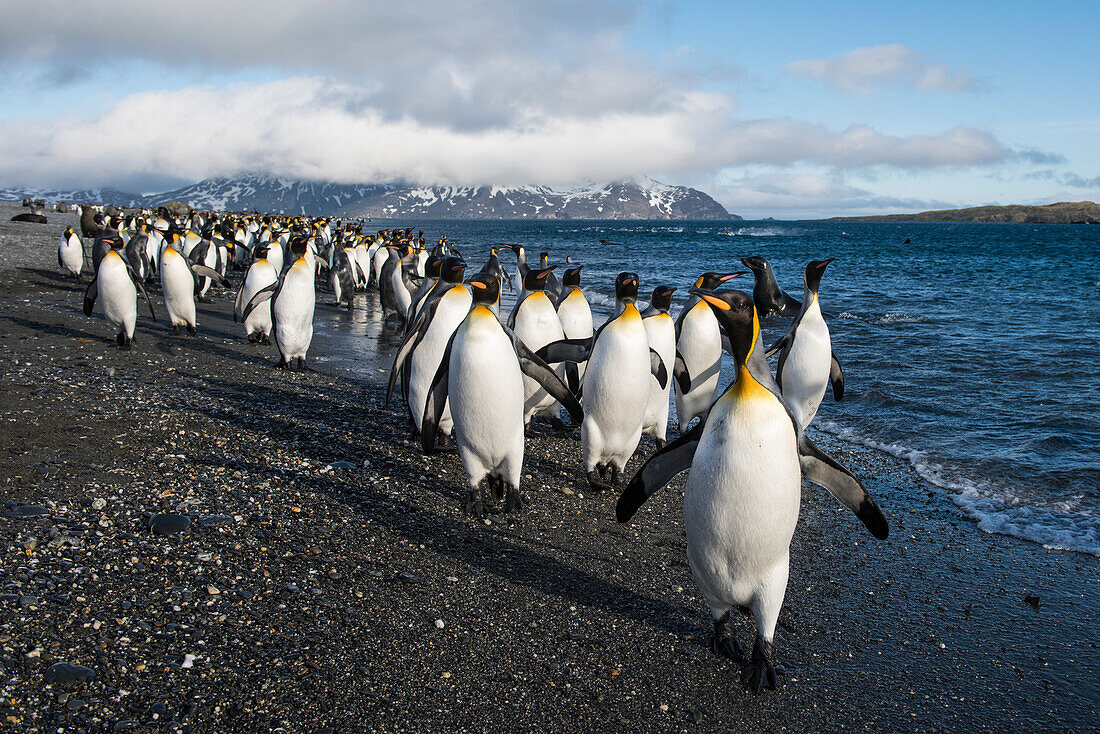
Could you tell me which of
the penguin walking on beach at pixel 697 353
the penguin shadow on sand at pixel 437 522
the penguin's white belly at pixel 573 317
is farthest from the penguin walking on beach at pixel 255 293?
the penguin walking on beach at pixel 697 353

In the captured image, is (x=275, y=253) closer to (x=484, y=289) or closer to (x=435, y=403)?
(x=435, y=403)

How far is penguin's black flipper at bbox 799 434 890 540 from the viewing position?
338 centimetres

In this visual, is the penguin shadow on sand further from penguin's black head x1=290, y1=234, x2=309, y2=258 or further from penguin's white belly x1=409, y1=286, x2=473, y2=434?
penguin's black head x1=290, y1=234, x2=309, y2=258

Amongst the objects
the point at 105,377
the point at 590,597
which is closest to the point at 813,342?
the point at 590,597

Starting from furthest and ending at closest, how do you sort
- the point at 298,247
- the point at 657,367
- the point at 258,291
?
the point at 258,291 < the point at 298,247 < the point at 657,367

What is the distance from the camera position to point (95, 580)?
11.4 feet

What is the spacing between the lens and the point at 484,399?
184 inches

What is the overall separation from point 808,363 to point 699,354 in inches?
39.1

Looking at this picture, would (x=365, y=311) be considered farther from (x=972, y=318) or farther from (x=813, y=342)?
(x=972, y=318)

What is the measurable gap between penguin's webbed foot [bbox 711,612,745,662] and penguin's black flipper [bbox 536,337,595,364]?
2.74 meters

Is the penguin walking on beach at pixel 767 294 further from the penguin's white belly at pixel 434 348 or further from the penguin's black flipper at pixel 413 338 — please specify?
the penguin's black flipper at pixel 413 338

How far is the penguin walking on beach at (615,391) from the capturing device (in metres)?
5.34

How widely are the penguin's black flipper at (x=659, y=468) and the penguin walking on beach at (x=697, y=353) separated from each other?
10.7 feet

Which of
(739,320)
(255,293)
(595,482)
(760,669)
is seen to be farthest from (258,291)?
(760,669)
